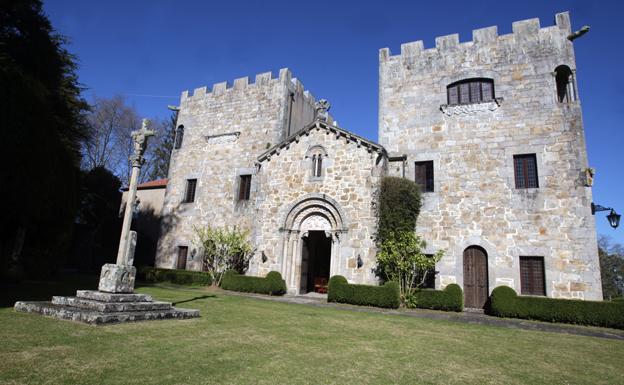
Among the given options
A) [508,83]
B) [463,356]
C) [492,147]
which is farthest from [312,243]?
[463,356]

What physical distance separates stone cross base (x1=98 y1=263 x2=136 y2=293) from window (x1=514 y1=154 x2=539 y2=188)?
14.5 m

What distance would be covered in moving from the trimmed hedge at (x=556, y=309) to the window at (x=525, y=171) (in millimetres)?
4555

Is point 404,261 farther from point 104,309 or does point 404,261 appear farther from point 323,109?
point 104,309

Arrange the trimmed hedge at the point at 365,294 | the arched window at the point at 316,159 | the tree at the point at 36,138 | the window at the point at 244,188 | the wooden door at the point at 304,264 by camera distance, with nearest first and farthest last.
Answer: the tree at the point at 36,138 < the trimmed hedge at the point at 365,294 < the wooden door at the point at 304,264 < the arched window at the point at 316,159 < the window at the point at 244,188

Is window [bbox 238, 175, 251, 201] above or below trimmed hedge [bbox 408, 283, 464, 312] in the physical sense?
above

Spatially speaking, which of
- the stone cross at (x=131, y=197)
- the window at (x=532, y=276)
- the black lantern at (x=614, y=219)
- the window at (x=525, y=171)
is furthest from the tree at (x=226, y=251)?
the black lantern at (x=614, y=219)

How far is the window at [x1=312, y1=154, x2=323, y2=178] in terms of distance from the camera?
17219 millimetres

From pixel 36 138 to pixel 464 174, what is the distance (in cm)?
1581

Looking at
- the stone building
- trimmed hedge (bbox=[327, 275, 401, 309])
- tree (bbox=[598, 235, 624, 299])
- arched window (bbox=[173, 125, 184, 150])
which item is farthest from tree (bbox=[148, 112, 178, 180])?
tree (bbox=[598, 235, 624, 299])

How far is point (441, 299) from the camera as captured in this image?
1365cm

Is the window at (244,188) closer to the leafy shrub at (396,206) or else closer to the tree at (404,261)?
the leafy shrub at (396,206)

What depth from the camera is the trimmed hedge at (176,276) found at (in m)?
18.4

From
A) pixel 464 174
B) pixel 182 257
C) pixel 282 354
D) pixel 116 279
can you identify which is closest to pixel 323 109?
pixel 464 174

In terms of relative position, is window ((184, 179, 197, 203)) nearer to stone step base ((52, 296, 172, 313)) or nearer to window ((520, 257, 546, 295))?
stone step base ((52, 296, 172, 313))
